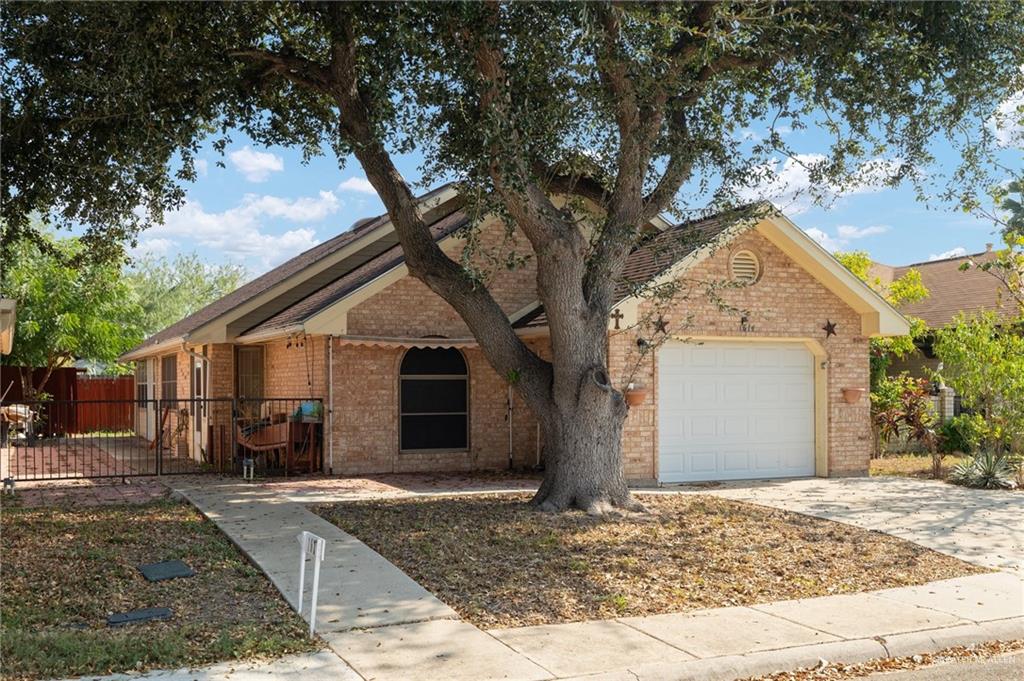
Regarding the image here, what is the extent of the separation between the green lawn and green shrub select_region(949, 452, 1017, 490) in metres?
12.3

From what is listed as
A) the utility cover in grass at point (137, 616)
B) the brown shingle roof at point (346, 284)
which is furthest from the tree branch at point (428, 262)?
the utility cover in grass at point (137, 616)

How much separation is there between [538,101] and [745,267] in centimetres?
614

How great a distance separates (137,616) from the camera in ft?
25.3

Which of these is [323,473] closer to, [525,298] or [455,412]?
[455,412]

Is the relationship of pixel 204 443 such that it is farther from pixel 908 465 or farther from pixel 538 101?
pixel 908 465

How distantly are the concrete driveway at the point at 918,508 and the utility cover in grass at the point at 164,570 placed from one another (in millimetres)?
7899

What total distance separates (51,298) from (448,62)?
22.7 m

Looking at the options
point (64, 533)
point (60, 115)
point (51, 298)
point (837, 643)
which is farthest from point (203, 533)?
point (51, 298)

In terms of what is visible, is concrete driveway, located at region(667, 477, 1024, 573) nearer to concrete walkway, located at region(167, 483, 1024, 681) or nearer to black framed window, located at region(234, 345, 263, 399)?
concrete walkway, located at region(167, 483, 1024, 681)

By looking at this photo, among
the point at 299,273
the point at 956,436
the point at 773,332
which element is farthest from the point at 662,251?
the point at 956,436

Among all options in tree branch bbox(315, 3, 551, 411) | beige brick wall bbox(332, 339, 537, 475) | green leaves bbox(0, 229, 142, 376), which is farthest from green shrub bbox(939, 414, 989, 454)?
green leaves bbox(0, 229, 142, 376)

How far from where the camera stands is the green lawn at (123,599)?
22.2 ft

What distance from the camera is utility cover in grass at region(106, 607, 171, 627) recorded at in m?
7.60

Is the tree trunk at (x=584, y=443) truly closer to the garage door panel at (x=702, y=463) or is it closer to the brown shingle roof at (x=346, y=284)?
the garage door panel at (x=702, y=463)
